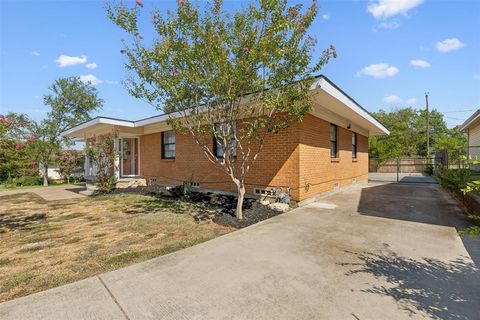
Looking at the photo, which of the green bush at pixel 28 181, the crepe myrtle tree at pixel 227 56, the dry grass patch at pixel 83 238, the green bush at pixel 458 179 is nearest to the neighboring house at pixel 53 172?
the green bush at pixel 28 181

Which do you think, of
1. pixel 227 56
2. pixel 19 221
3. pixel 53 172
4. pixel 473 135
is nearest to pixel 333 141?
pixel 227 56

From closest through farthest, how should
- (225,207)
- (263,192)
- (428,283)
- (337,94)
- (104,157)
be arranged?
(428,283), (337,94), (225,207), (263,192), (104,157)

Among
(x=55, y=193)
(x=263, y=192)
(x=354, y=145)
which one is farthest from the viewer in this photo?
(x=354, y=145)

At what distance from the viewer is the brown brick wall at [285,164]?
7.50 metres

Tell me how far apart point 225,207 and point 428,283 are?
5.25 m

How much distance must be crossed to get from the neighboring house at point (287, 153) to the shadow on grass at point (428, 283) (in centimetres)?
398

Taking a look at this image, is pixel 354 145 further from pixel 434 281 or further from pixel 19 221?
pixel 19 221

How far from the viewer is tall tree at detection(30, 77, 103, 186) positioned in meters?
18.8

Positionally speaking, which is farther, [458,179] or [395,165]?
[395,165]

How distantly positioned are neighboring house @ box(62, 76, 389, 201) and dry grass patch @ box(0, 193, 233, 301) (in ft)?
7.89

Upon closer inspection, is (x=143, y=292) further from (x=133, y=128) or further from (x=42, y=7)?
(x=133, y=128)

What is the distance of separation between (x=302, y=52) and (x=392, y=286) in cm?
454

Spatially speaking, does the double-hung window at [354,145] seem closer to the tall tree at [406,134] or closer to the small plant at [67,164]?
the tall tree at [406,134]

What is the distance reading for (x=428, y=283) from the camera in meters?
2.90
